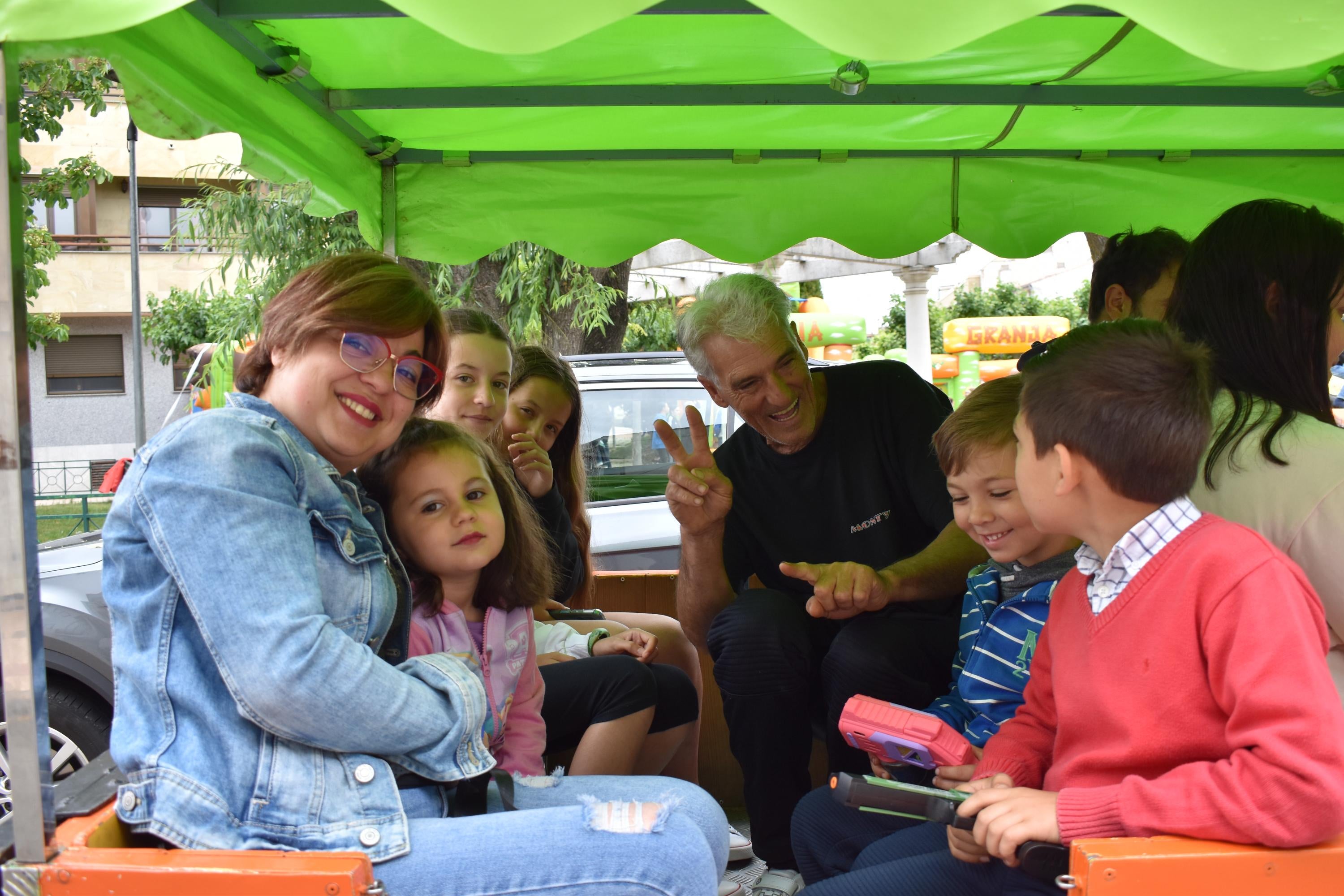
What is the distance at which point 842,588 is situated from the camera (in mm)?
2232

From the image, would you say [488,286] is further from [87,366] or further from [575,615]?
[87,366]

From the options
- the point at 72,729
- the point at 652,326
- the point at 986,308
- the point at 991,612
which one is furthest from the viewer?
the point at 986,308

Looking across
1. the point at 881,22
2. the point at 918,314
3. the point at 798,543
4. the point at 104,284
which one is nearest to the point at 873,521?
the point at 798,543

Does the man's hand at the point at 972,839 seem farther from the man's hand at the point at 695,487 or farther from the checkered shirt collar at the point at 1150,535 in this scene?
the man's hand at the point at 695,487

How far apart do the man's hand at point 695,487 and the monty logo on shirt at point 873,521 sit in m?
0.36

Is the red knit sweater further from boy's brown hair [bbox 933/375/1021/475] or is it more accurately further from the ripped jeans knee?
the ripped jeans knee

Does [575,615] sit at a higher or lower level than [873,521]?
lower

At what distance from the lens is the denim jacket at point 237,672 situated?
1.33 metres

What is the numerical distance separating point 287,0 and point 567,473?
1607 millimetres

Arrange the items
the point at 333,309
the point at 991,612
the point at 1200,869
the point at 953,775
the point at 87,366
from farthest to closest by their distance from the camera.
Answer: the point at 87,366 → the point at 991,612 → the point at 953,775 → the point at 333,309 → the point at 1200,869

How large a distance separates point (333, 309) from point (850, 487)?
1564 millimetres

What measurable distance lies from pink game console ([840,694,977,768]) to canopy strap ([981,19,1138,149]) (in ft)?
4.93

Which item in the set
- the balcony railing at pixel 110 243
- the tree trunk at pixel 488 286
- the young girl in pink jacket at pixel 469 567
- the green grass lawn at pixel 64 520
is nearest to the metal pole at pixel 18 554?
the young girl in pink jacket at pixel 469 567

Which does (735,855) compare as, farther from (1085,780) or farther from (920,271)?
(920,271)
